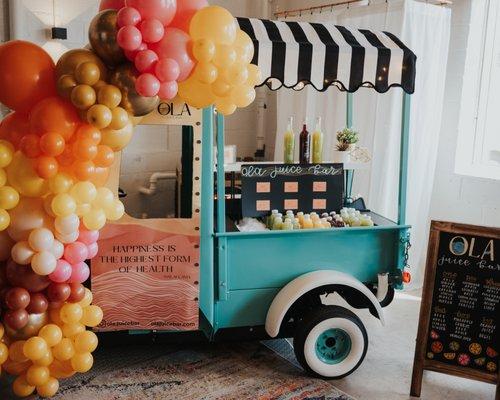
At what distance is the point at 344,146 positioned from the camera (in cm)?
411

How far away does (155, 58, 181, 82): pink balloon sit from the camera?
246cm

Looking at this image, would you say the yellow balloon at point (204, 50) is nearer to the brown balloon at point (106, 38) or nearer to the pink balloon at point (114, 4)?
the brown balloon at point (106, 38)

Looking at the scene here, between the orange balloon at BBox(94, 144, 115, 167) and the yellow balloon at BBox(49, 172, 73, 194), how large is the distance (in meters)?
0.15

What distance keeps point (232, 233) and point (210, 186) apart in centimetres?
30

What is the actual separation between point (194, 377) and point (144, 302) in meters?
0.59

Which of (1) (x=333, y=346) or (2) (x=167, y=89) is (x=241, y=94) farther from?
(1) (x=333, y=346)

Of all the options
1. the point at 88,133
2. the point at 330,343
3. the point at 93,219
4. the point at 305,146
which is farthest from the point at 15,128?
the point at 330,343

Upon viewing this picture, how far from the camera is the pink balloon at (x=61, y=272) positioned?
8.63 feet

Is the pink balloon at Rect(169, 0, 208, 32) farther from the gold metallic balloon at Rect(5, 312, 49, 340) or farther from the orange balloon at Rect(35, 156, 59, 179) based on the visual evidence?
the gold metallic balloon at Rect(5, 312, 49, 340)

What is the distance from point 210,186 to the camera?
3.27 meters

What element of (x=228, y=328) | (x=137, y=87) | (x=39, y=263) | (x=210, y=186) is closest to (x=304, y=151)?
(x=210, y=186)

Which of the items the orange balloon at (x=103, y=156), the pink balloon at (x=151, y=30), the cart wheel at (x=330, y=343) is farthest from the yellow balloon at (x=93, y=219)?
the cart wheel at (x=330, y=343)

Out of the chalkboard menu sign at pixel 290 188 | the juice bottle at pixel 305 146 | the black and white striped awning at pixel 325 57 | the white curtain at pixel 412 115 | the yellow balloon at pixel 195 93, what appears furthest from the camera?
the white curtain at pixel 412 115

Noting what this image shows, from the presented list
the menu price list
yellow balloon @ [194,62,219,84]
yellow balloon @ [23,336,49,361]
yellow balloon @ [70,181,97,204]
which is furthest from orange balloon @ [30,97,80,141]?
the menu price list
